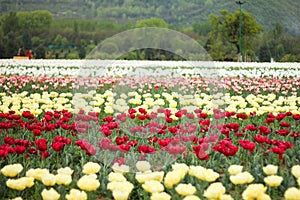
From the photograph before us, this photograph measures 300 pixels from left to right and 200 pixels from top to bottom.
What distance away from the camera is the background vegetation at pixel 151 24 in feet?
139

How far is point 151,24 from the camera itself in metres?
70.1

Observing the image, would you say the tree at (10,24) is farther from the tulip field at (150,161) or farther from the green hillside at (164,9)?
the tulip field at (150,161)

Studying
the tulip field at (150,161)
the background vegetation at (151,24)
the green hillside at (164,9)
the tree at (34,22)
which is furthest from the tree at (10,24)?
the tulip field at (150,161)

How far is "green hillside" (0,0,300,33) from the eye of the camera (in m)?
89.1

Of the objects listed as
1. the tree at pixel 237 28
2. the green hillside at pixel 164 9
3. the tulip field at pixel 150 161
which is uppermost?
the green hillside at pixel 164 9

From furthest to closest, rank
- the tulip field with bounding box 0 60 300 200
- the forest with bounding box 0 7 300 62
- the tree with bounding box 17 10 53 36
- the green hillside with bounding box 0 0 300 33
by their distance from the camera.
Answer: the green hillside with bounding box 0 0 300 33 < the tree with bounding box 17 10 53 36 < the forest with bounding box 0 7 300 62 < the tulip field with bounding box 0 60 300 200

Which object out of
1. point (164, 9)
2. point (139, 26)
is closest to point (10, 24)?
point (139, 26)

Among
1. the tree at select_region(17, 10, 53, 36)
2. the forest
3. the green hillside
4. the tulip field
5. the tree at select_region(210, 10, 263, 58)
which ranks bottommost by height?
the tulip field

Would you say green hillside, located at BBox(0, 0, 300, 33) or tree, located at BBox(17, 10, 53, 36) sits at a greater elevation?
green hillside, located at BBox(0, 0, 300, 33)

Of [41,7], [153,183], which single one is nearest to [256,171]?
[153,183]

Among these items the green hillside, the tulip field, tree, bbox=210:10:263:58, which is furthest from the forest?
the tulip field

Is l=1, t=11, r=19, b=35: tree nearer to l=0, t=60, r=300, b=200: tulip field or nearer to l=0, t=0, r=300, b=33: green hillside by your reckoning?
l=0, t=0, r=300, b=33: green hillside

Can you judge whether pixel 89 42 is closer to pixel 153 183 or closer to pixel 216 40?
pixel 216 40

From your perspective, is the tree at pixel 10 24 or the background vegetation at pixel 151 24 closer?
the background vegetation at pixel 151 24
